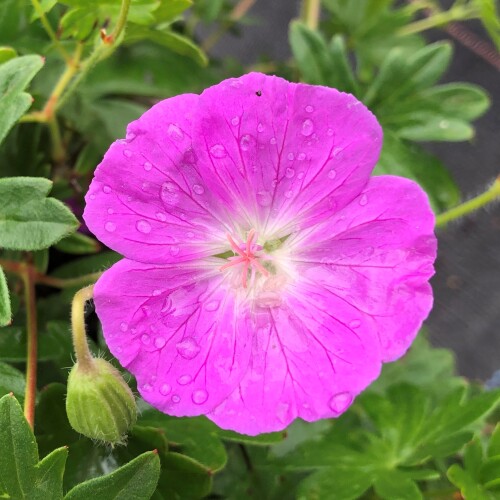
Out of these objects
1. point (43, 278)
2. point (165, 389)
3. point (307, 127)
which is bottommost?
point (43, 278)

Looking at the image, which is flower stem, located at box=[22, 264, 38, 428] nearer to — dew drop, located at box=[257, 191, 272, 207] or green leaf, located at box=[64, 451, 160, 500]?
green leaf, located at box=[64, 451, 160, 500]

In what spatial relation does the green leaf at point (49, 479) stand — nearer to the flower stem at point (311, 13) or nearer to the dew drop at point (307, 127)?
the dew drop at point (307, 127)

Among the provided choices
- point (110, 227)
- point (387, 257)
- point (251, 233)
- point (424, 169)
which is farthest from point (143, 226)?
point (424, 169)

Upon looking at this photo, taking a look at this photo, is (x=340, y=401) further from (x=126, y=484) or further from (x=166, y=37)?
(x=166, y=37)

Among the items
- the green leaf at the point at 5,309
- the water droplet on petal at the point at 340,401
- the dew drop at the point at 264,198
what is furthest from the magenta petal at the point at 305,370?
the green leaf at the point at 5,309

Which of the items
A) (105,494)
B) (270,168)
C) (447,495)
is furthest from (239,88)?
(447,495)

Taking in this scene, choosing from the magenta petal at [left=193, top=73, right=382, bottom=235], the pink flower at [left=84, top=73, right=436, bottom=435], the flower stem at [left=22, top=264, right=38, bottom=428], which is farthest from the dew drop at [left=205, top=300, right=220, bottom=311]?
the flower stem at [left=22, top=264, right=38, bottom=428]

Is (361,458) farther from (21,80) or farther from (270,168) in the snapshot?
(21,80)
